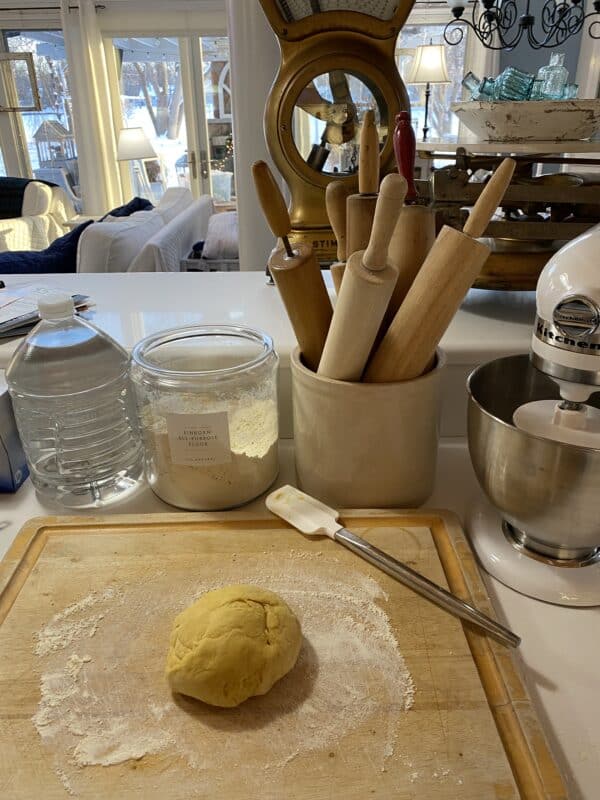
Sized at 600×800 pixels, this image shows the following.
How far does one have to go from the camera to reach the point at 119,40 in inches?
205

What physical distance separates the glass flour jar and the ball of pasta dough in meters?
0.16

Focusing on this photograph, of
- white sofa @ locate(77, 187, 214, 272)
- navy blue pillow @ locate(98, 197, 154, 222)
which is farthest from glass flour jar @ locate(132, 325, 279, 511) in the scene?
navy blue pillow @ locate(98, 197, 154, 222)

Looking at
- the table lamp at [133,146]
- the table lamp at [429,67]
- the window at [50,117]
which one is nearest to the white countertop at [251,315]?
the table lamp at [429,67]

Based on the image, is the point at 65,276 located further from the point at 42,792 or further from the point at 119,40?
the point at 119,40

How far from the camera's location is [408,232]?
58 cm

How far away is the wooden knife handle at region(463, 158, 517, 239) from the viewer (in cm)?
46

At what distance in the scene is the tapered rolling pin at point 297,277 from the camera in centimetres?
55

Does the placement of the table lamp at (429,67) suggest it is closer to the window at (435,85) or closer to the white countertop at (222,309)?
the window at (435,85)

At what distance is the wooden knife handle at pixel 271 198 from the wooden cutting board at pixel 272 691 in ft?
0.96

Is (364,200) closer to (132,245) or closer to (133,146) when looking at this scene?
(132,245)

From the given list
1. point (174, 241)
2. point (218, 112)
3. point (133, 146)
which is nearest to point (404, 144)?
point (174, 241)

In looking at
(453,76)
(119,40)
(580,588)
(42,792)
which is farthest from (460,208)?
(119,40)

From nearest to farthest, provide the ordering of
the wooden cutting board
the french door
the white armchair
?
the wooden cutting board → the white armchair → the french door

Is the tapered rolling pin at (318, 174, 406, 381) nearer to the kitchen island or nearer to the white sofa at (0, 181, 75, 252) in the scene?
the kitchen island
